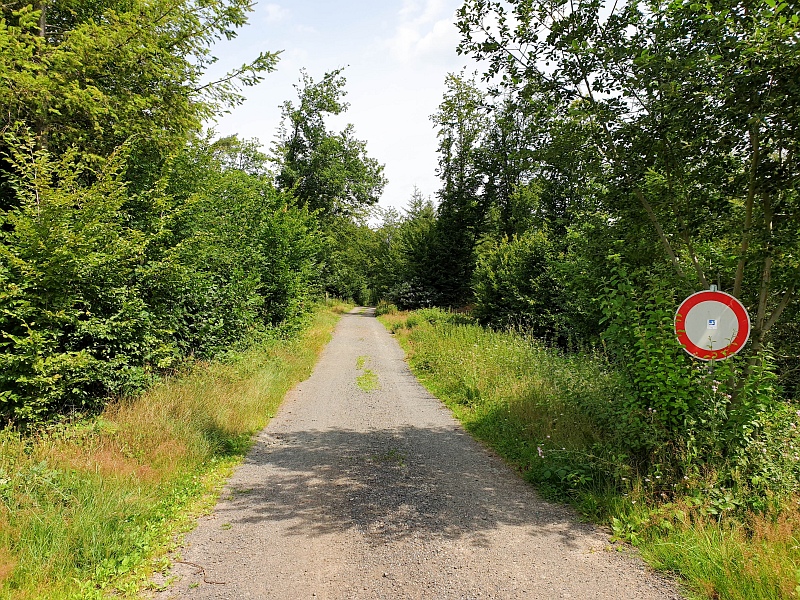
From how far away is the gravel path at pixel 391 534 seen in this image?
3.53 m

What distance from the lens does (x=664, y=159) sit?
18.0ft

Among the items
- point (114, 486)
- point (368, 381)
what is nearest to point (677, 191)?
point (114, 486)

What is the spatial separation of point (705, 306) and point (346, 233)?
3672 centimetres

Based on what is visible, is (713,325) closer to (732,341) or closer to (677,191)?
(732,341)

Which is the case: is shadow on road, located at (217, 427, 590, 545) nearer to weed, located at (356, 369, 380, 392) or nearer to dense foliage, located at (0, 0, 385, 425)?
dense foliage, located at (0, 0, 385, 425)

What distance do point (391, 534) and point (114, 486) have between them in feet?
9.25

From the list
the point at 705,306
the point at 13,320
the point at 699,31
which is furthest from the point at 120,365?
the point at 699,31

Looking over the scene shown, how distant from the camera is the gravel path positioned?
139 inches

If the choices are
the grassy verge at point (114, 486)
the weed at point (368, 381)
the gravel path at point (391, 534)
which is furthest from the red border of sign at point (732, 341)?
the weed at point (368, 381)

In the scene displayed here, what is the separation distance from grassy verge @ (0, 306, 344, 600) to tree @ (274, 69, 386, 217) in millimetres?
31383

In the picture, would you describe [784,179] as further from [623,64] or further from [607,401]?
[607,401]

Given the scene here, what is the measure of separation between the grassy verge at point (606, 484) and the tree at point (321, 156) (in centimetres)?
3033

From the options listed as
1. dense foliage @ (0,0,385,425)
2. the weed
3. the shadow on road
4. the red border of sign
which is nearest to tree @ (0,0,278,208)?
dense foliage @ (0,0,385,425)

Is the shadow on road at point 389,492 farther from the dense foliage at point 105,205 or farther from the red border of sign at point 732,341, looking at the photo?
the dense foliage at point 105,205
